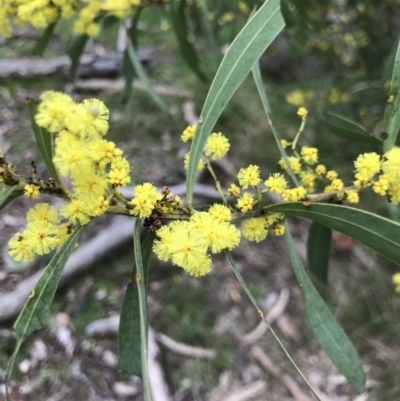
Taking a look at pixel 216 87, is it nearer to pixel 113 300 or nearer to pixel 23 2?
pixel 23 2

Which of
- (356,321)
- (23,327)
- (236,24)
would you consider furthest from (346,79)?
(23,327)

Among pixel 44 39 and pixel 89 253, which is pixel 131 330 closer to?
pixel 89 253

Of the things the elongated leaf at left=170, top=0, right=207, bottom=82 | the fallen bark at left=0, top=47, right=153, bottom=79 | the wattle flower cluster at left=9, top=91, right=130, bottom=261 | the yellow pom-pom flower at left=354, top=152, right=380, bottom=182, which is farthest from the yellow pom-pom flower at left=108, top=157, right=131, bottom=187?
the fallen bark at left=0, top=47, right=153, bottom=79

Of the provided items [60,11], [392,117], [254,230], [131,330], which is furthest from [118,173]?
[60,11]

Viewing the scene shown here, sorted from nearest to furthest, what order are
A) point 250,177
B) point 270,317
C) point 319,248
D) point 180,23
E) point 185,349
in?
point 250,177
point 319,248
point 180,23
point 185,349
point 270,317

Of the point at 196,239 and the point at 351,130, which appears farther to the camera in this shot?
the point at 351,130

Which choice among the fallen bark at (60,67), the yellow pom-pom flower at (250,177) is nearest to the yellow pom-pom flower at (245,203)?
the yellow pom-pom flower at (250,177)

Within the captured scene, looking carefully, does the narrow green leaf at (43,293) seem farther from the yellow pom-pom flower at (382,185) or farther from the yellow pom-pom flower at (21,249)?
the yellow pom-pom flower at (382,185)
